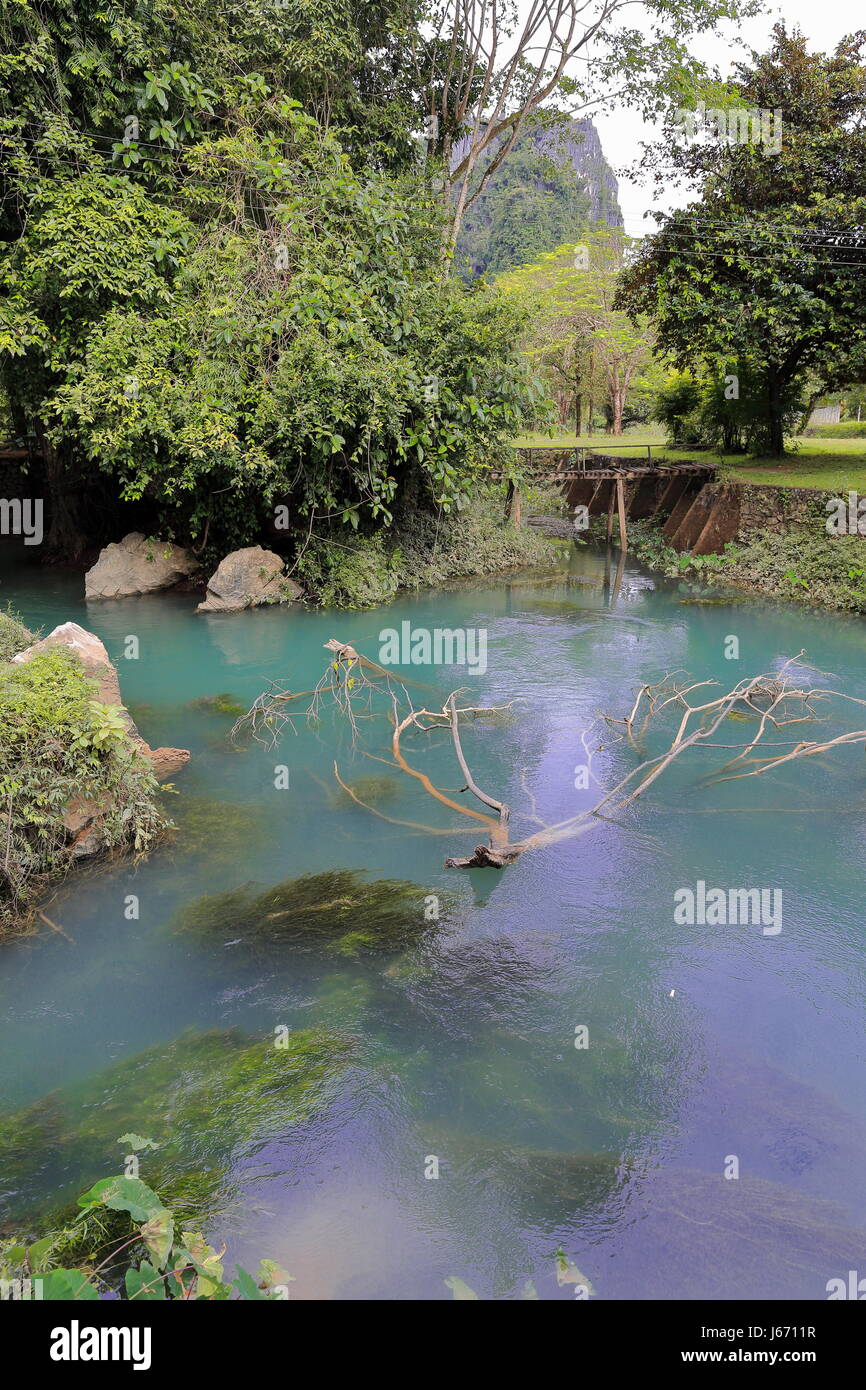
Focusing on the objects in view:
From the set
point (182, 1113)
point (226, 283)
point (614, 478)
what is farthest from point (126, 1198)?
point (614, 478)

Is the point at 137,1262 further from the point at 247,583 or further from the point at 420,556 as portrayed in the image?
the point at 420,556

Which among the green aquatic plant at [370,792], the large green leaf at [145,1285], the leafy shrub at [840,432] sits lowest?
the large green leaf at [145,1285]

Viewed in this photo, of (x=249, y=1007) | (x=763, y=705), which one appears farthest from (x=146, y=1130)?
(x=763, y=705)

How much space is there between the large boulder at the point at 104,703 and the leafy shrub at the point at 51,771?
0.25 ft

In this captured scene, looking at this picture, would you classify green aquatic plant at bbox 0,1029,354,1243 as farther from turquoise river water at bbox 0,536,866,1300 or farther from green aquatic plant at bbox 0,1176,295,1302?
green aquatic plant at bbox 0,1176,295,1302

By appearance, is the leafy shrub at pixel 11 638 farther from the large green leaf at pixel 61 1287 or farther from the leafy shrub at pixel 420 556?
the leafy shrub at pixel 420 556

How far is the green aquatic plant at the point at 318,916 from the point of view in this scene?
6.64 m

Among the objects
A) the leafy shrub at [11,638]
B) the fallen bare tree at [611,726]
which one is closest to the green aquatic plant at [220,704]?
the fallen bare tree at [611,726]

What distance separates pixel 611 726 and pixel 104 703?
571cm

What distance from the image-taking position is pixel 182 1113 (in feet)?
16.5

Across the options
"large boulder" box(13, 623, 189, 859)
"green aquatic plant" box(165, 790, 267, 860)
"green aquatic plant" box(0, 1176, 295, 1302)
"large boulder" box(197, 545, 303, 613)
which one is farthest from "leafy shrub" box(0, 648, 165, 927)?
"large boulder" box(197, 545, 303, 613)

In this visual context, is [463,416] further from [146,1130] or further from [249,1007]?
[146,1130]

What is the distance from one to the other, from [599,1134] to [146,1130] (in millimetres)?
2451

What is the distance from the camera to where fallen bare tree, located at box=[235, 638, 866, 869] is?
8252 mm
